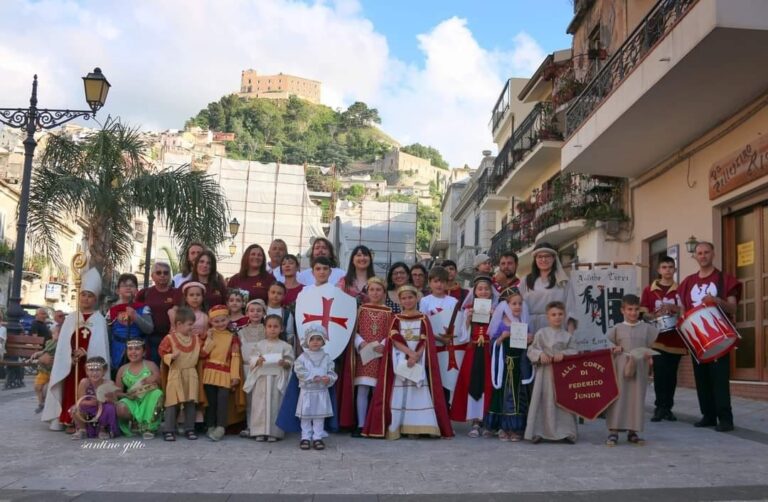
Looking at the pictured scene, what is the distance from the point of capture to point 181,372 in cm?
699

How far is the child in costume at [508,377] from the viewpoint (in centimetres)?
719

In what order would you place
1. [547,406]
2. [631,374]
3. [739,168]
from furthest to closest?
[739,168], [547,406], [631,374]

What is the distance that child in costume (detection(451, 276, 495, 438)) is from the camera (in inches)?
297

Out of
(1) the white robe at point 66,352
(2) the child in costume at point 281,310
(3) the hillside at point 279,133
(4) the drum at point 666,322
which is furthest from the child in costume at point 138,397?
(3) the hillside at point 279,133

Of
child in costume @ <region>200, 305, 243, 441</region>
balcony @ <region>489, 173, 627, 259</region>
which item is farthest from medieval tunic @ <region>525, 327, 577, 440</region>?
balcony @ <region>489, 173, 627, 259</region>

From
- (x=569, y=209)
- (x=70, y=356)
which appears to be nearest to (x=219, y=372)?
(x=70, y=356)

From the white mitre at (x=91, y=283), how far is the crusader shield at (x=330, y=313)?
2139 mm

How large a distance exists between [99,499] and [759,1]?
826 centimetres

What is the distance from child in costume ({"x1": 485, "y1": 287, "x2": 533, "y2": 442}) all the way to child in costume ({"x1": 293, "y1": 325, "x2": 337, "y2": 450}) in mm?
1612

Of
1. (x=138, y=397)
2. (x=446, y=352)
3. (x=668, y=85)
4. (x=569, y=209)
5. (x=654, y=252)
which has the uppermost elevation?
(x=668, y=85)

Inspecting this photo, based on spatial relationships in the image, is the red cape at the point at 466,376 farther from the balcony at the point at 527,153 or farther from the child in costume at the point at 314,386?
the balcony at the point at 527,153

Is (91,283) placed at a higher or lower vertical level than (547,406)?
higher

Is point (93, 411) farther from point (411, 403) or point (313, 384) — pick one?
point (411, 403)

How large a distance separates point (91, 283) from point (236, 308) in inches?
60.6
